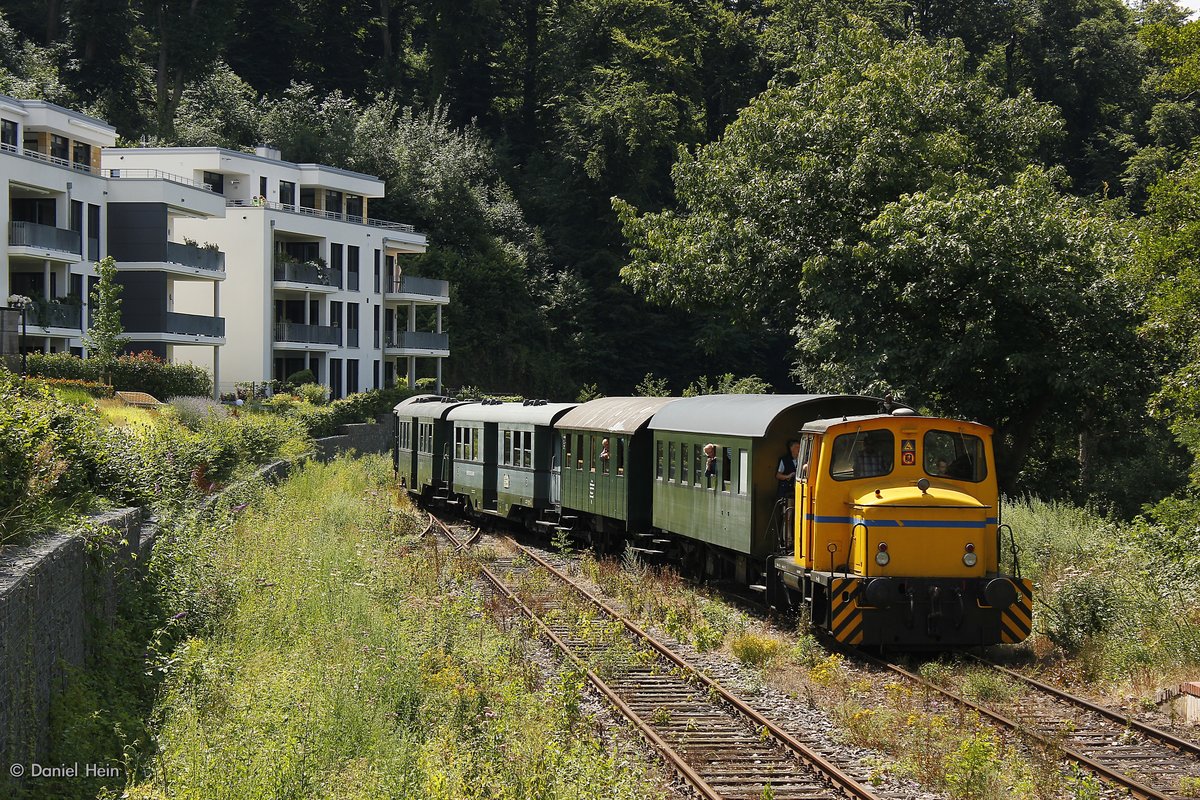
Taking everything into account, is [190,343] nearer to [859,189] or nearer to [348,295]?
[348,295]

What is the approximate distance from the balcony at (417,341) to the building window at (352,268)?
9.82 feet

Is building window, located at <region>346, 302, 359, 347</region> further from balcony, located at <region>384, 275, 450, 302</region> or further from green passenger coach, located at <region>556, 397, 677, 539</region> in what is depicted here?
green passenger coach, located at <region>556, 397, 677, 539</region>

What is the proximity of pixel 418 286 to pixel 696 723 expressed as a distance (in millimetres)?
53756

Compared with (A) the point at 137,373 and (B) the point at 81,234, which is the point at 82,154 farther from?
(A) the point at 137,373

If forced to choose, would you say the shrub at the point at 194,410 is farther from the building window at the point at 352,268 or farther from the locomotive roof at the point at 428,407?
the building window at the point at 352,268

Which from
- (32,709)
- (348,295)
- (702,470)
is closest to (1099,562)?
(702,470)

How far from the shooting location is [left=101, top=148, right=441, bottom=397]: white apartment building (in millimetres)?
56438

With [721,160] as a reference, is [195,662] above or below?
below

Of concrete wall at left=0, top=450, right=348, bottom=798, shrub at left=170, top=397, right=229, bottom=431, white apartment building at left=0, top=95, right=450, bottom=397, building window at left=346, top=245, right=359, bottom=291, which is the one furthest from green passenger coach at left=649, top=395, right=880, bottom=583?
building window at left=346, top=245, right=359, bottom=291

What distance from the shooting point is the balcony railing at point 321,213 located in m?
57.8

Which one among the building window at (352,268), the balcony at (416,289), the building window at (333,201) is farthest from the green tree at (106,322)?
the building window at (333,201)

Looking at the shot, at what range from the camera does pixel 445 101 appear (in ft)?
265

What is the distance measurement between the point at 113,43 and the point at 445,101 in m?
19.4

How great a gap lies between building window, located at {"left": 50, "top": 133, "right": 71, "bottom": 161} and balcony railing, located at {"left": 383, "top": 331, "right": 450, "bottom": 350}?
58.4 ft
